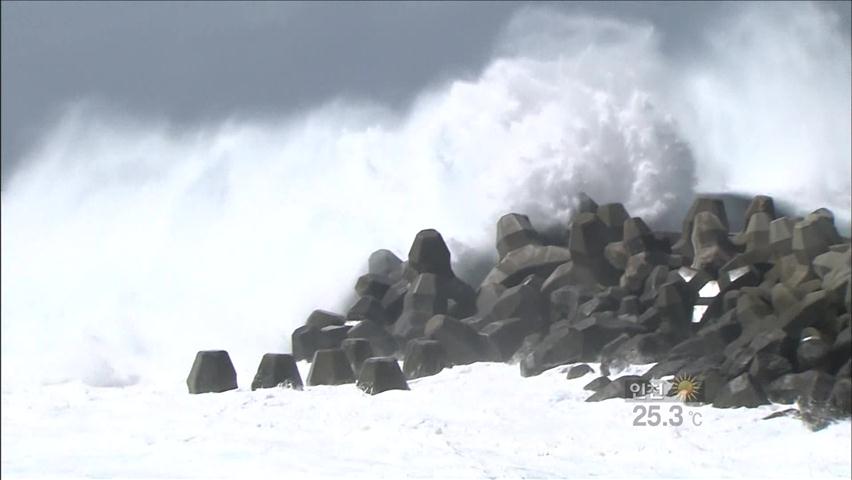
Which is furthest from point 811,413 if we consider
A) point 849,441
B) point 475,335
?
point 475,335

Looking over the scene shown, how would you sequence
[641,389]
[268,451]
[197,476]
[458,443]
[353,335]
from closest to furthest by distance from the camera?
[197,476], [268,451], [458,443], [641,389], [353,335]

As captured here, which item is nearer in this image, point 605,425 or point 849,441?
point 849,441

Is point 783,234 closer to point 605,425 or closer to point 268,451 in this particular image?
point 605,425

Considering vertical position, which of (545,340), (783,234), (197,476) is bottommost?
(197,476)

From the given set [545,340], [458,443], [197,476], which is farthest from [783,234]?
[197,476]

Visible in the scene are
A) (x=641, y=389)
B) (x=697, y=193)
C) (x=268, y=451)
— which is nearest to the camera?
(x=268, y=451)

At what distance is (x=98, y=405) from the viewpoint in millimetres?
10984

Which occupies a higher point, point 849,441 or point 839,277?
point 839,277

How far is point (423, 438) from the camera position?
9875 mm

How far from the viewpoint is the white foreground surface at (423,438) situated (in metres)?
8.69

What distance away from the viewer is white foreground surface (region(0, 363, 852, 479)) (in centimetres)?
869

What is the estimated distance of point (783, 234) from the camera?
511 inches

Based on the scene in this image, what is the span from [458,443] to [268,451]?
145 cm

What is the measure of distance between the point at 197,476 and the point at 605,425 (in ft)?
11.2
